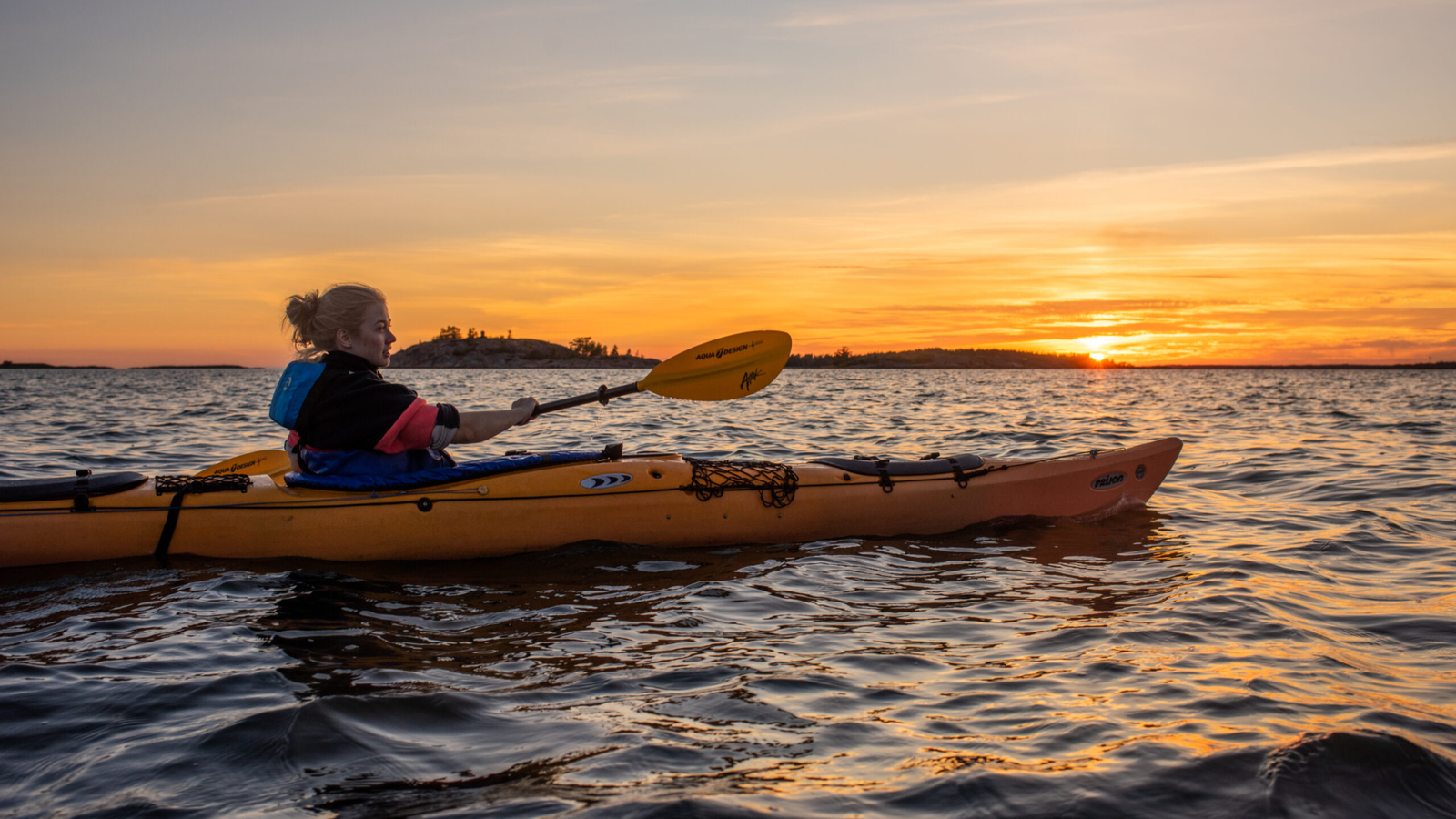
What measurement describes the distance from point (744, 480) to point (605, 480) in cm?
81

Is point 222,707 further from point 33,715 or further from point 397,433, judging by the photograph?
point 397,433

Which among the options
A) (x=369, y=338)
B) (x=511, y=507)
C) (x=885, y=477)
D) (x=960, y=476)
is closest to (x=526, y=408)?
(x=511, y=507)

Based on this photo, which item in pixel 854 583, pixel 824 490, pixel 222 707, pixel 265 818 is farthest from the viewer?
pixel 824 490

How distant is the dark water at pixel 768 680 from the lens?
7.19 ft

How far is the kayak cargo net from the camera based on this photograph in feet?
17.0

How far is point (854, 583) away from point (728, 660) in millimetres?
1350

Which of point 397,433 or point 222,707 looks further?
point 397,433

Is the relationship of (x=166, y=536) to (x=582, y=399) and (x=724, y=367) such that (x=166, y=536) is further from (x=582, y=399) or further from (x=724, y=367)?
(x=724, y=367)

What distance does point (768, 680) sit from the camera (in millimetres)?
2934

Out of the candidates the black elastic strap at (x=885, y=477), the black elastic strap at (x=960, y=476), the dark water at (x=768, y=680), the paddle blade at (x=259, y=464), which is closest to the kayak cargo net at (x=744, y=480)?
the dark water at (x=768, y=680)

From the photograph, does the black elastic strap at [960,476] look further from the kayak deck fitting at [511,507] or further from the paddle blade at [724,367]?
the paddle blade at [724,367]

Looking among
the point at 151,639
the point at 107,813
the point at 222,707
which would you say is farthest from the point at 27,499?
the point at 107,813

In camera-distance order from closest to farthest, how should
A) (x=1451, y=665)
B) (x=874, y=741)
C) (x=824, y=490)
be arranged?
1. (x=874, y=741)
2. (x=1451, y=665)
3. (x=824, y=490)

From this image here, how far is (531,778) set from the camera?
2.21 metres
